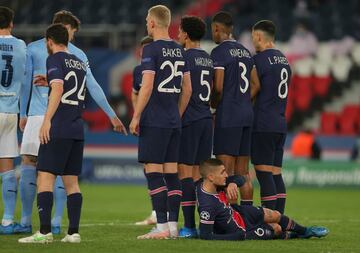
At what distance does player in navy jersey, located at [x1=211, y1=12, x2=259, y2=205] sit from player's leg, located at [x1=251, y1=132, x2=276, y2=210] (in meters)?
0.33

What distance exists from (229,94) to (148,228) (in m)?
2.29

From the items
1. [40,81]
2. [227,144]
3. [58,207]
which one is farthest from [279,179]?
[40,81]

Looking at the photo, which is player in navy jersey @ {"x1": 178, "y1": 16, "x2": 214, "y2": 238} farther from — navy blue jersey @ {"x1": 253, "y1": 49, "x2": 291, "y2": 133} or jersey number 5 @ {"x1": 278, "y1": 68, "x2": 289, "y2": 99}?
jersey number 5 @ {"x1": 278, "y1": 68, "x2": 289, "y2": 99}

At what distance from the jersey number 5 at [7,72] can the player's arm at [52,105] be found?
6.92 feet

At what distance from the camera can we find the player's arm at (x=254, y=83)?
42.6 ft

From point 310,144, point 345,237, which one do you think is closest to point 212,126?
point 345,237

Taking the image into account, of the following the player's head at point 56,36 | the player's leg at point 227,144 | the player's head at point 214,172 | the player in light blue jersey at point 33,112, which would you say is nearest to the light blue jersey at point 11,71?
the player in light blue jersey at point 33,112

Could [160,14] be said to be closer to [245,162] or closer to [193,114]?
[193,114]

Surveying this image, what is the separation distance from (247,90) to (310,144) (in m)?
13.9

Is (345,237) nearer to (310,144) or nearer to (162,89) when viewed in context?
(162,89)

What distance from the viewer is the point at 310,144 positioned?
2633 centimetres

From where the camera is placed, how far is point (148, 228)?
45.1 ft

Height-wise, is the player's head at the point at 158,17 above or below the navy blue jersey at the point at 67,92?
above

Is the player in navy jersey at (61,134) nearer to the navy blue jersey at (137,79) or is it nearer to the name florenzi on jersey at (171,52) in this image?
the name florenzi on jersey at (171,52)
